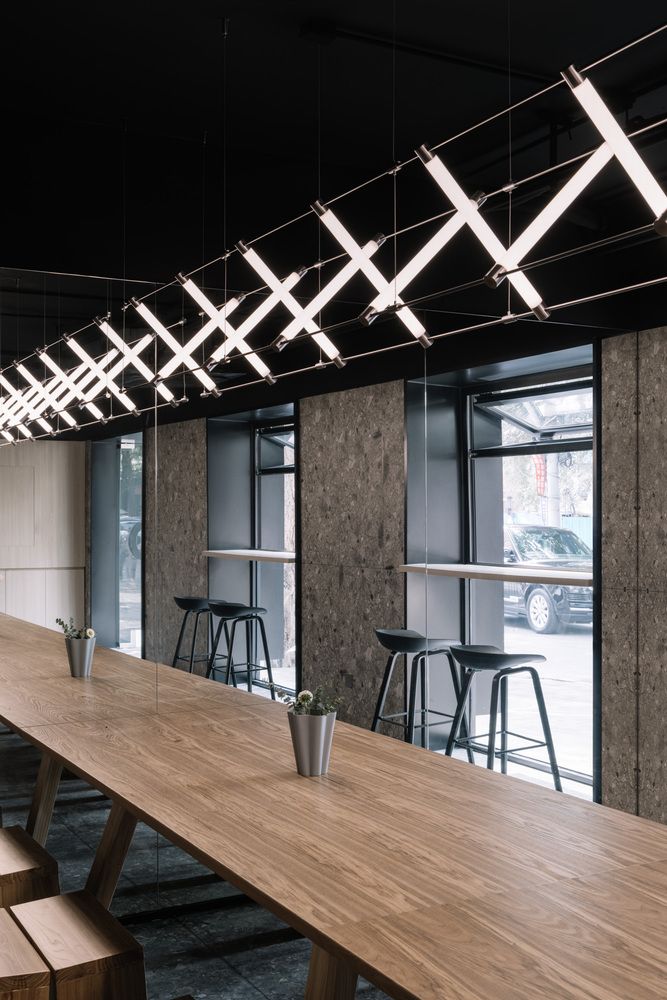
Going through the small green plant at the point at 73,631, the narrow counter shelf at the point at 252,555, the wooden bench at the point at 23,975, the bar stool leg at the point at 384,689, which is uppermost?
the narrow counter shelf at the point at 252,555

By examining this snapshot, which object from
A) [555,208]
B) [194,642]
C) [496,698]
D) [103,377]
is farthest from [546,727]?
[555,208]

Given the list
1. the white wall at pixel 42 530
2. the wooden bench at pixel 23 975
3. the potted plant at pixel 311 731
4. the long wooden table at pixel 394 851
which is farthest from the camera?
the white wall at pixel 42 530

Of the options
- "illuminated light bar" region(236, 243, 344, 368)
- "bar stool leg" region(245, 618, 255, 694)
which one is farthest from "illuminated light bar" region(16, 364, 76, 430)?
"illuminated light bar" region(236, 243, 344, 368)

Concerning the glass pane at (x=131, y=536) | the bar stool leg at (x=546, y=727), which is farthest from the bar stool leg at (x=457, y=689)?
the glass pane at (x=131, y=536)

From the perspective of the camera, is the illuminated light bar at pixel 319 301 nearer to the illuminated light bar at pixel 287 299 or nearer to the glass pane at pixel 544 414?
the illuminated light bar at pixel 287 299

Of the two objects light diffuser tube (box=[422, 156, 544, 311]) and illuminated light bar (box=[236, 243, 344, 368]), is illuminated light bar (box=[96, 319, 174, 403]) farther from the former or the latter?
light diffuser tube (box=[422, 156, 544, 311])

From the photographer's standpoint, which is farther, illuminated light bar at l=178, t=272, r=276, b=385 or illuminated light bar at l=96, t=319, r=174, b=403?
illuminated light bar at l=96, t=319, r=174, b=403

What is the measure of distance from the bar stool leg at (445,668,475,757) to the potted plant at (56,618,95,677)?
1.68 m

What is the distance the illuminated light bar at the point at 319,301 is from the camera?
2408 mm

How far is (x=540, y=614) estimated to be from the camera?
4.85 metres

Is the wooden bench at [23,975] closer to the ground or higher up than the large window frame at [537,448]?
closer to the ground

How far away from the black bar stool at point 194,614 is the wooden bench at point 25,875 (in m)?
1.26

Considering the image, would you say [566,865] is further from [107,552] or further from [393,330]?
[393,330]

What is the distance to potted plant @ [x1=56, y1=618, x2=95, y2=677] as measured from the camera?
12.4ft
